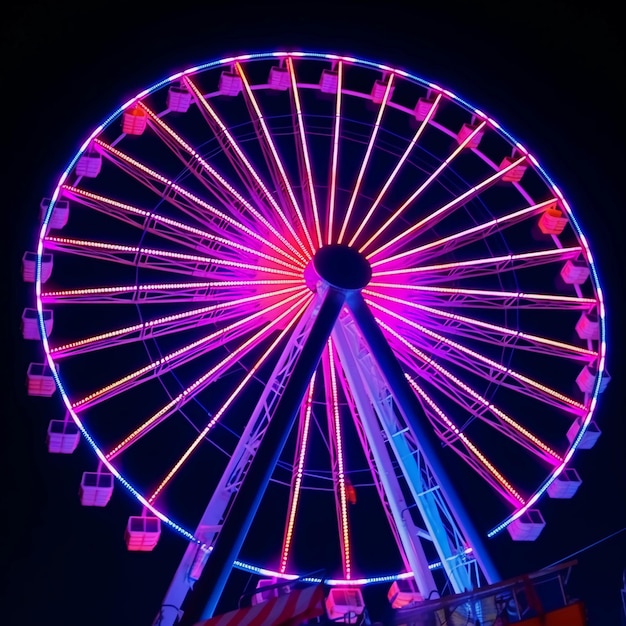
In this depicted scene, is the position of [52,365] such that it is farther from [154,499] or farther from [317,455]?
[317,455]

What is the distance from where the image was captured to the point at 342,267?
1378 centimetres

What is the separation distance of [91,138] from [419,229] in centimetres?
530

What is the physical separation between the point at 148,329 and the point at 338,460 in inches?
138

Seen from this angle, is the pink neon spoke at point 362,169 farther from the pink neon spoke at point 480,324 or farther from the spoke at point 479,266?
the pink neon spoke at point 480,324

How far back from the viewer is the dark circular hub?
13594 millimetres

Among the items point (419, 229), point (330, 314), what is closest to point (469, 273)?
point (419, 229)

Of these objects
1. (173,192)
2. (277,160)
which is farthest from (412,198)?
(173,192)

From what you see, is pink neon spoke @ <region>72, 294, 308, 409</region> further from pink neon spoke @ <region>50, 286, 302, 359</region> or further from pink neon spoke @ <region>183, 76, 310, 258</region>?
pink neon spoke @ <region>183, 76, 310, 258</region>

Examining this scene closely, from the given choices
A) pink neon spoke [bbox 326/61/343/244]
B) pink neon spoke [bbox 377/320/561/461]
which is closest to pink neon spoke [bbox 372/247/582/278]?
pink neon spoke [bbox 377/320/561/461]

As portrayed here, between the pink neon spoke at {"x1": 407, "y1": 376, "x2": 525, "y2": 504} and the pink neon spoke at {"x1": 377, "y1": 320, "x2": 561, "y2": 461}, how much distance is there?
46 centimetres

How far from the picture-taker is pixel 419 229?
14.7 m

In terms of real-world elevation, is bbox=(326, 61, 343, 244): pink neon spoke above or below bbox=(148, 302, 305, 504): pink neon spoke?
above

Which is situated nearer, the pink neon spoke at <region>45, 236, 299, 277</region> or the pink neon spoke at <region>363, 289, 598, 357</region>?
the pink neon spoke at <region>45, 236, 299, 277</region>

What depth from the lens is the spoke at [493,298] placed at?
1440 centimetres
